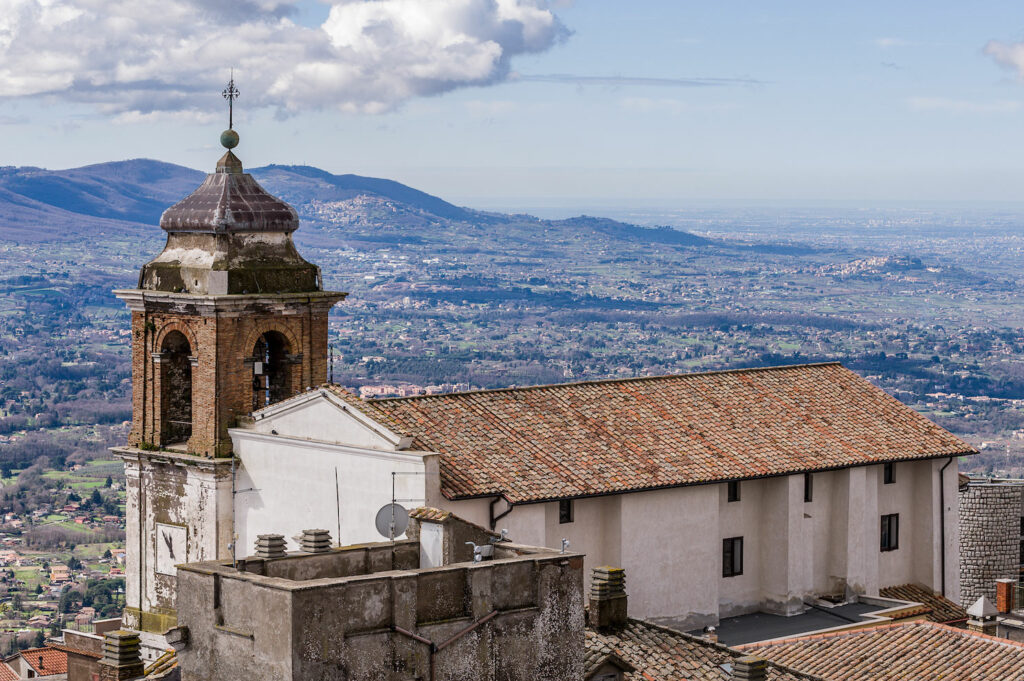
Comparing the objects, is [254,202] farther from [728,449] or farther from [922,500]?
[922,500]

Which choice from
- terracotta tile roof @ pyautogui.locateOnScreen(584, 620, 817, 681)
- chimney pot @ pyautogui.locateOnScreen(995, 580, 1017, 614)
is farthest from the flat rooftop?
terracotta tile roof @ pyautogui.locateOnScreen(584, 620, 817, 681)

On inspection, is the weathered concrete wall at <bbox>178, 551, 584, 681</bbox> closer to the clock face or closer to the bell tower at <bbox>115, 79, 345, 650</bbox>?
the bell tower at <bbox>115, 79, 345, 650</bbox>

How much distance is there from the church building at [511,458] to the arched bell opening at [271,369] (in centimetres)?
5

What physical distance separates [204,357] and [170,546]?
3950 millimetres

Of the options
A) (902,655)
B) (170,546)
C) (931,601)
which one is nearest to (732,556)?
(931,601)

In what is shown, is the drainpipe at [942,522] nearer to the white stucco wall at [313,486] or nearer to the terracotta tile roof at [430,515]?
the white stucco wall at [313,486]

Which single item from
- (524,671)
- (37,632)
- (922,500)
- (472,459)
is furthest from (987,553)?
(37,632)

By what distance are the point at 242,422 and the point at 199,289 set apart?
291 centimetres

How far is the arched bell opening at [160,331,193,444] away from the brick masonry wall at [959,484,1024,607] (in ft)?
61.7

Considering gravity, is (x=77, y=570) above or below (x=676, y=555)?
below

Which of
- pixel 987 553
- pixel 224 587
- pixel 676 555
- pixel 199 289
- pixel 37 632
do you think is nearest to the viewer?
pixel 224 587

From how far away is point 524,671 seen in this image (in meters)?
19.5

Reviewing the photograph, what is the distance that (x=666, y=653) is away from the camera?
90.3 feet

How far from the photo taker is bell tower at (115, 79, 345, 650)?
36375 mm
